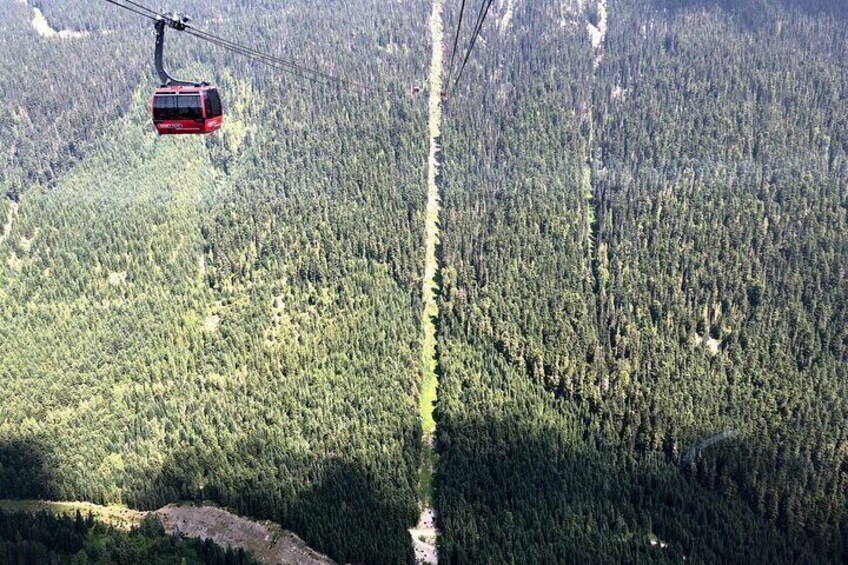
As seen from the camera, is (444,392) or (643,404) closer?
(444,392)

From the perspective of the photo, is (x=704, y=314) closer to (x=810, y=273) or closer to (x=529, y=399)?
(x=810, y=273)

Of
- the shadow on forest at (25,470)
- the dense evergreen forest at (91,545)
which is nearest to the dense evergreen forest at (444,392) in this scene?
the shadow on forest at (25,470)

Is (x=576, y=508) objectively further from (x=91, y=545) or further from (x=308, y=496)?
(x=91, y=545)

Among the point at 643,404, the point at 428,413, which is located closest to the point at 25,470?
the point at 428,413

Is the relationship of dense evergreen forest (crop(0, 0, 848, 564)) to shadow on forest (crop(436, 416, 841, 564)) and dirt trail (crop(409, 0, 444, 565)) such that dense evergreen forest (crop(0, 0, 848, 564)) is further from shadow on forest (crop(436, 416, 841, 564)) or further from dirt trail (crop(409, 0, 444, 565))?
dirt trail (crop(409, 0, 444, 565))

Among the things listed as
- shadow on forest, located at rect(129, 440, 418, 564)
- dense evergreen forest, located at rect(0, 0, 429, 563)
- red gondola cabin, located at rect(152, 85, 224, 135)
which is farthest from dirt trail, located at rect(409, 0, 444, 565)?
red gondola cabin, located at rect(152, 85, 224, 135)

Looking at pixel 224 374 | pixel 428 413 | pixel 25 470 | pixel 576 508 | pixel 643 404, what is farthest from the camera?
pixel 224 374
